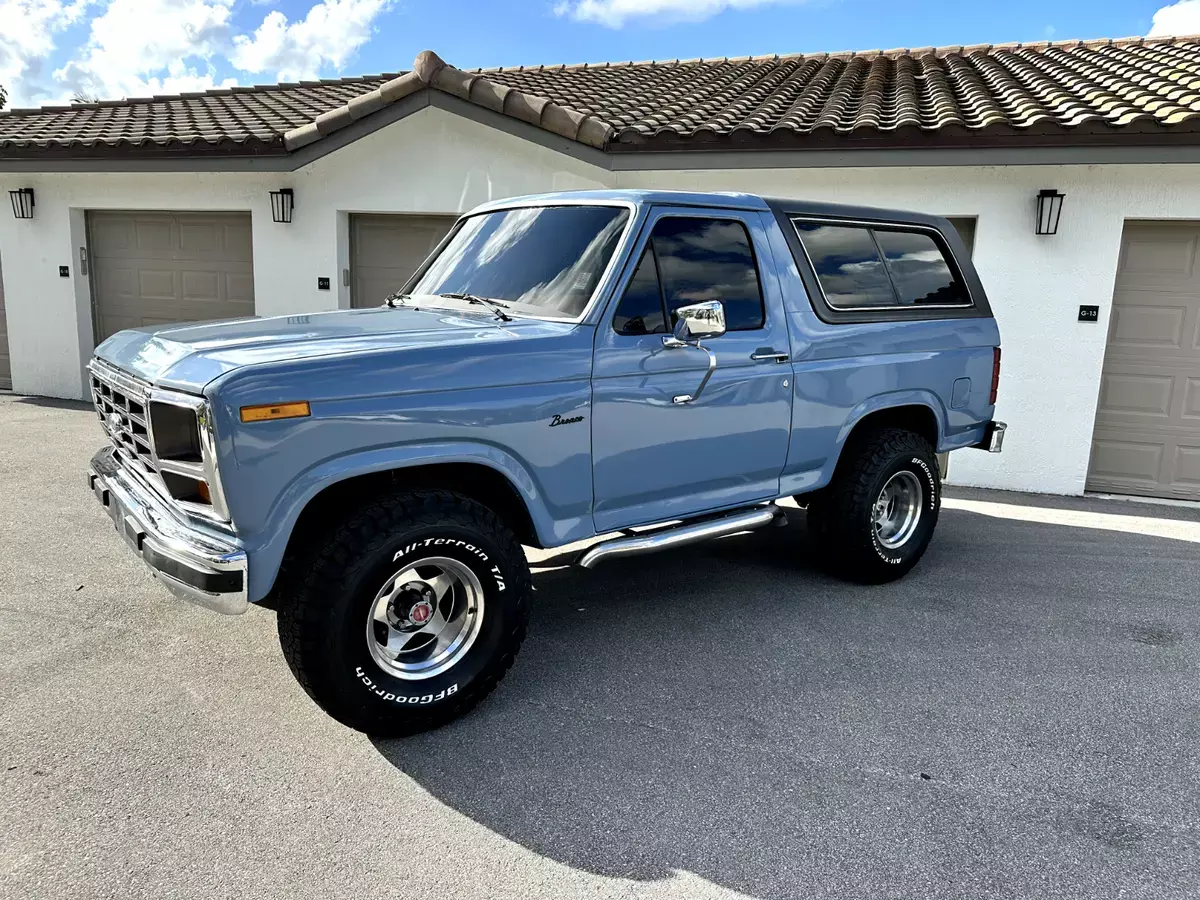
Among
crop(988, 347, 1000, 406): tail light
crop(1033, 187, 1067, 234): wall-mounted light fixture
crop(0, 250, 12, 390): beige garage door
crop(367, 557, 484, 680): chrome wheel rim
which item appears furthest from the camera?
crop(0, 250, 12, 390): beige garage door

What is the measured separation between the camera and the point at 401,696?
3209 millimetres

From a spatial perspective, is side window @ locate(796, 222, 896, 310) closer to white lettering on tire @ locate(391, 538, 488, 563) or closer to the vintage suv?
the vintage suv

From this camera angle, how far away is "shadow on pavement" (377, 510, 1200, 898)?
266 centimetres

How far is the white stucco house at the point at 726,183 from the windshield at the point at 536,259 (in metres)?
4.05

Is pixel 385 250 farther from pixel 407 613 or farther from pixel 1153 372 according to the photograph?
pixel 1153 372

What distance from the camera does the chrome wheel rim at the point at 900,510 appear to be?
17.0ft

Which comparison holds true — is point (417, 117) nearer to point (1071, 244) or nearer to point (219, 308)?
point (219, 308)

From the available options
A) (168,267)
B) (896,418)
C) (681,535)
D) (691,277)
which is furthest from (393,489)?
(168,267)

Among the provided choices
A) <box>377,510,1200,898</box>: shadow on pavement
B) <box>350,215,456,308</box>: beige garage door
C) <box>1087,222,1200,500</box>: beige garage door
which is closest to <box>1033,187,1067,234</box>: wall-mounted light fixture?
<box>1087,222,1200,500</box>: beige garage door

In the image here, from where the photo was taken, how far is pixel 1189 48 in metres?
9.89

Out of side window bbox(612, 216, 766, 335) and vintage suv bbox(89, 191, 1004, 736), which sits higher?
side window bbox(612, 216, 766, 335)

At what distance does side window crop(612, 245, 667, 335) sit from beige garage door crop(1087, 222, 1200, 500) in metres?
5.70

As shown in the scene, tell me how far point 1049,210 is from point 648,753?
638 cm

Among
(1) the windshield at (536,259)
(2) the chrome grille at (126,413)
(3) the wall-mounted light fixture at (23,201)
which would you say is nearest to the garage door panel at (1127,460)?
(1) the windshield at (536,259)
